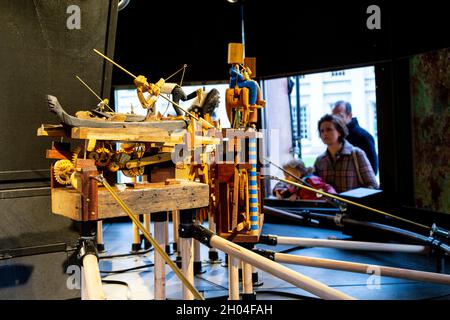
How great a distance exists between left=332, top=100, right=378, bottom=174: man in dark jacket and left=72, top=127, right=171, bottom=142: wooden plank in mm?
3775

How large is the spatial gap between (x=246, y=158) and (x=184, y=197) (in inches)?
22.6

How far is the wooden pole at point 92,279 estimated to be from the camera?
1767mm

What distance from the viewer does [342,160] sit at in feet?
18.5

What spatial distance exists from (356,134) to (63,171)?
415cm

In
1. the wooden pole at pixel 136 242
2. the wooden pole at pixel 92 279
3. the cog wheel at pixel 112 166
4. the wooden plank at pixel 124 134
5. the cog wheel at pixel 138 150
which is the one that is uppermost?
the wooden plank at pixel 124 134

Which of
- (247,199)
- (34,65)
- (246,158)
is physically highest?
(34,65)

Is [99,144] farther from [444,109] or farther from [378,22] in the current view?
[378,22]

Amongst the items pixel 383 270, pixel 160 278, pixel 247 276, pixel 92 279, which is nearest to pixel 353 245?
pixel 383 270

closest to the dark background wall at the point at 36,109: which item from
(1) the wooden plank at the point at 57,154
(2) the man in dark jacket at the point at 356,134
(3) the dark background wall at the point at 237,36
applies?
(1) the wooden plank at the point at 57,154

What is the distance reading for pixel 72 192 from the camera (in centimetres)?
215

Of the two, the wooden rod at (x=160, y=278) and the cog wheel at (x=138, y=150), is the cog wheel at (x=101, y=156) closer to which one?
the cog wheel at (x=138, y=150)

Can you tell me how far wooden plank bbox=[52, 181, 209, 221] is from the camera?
2.10 metres

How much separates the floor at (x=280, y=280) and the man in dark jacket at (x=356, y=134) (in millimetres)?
1059
